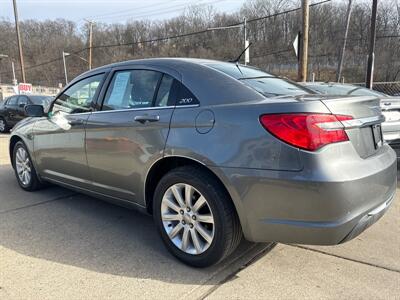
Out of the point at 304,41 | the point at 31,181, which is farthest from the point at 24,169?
the point at 304,41

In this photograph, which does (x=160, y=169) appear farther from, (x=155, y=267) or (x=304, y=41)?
(x=304, y=41)

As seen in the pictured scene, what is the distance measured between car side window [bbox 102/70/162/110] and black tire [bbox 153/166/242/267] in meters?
0.77

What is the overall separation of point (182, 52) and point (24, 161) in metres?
50.8

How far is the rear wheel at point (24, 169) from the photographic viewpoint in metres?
5.14

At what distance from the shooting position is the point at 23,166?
5.30m

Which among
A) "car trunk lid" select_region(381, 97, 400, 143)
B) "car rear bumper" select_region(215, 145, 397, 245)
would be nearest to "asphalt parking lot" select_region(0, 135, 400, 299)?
"car rear bumper" select_region(215, 145, 397, 245)

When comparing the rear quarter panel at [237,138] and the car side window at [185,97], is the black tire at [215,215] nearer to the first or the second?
the rear quarter panel at [237,138]

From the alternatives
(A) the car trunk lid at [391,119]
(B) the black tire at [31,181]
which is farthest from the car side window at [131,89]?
(A) the car trunk lid at [391,119]

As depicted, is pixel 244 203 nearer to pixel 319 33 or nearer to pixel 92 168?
pixel 92 168

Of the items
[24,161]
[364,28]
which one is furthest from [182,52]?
[24,161]

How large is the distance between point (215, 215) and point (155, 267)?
71 cm

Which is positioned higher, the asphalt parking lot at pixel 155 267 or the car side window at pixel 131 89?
the car side window at pixel 131 89

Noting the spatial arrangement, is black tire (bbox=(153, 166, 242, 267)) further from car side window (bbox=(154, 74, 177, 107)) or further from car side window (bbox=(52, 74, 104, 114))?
car side window (bbox=(52, 74, 104, 114))

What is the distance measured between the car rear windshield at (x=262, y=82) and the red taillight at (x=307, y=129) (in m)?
0.45
